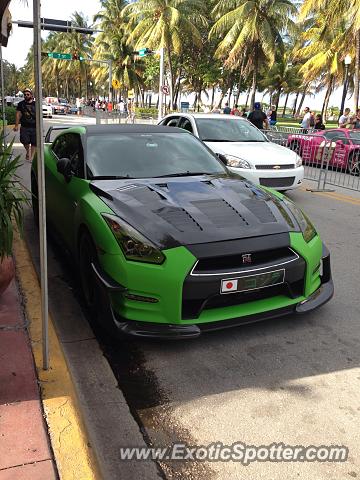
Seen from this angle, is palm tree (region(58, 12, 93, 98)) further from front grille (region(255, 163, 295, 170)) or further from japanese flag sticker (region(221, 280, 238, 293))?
japanese flag sticker (region(221, 280, 238, 293))

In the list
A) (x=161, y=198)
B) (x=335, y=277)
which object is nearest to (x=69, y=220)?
(x=161, y=198)

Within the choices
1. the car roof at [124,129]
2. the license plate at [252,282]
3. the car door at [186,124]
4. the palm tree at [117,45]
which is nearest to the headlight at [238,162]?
the car door at [186,124]

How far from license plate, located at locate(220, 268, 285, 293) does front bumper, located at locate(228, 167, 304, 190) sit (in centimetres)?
494

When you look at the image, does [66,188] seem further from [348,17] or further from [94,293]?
[348,17]

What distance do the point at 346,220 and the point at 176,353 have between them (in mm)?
5254

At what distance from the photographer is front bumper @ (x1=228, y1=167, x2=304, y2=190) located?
27.2ft

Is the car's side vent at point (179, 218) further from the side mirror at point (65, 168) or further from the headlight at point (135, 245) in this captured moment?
the side mirror at point (65, 168)

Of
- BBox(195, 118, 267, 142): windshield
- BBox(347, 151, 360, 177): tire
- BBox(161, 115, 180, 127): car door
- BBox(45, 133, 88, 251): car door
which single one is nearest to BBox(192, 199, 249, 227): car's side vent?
BBox(45, 133, 88, 251): car door

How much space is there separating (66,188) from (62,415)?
102 inches

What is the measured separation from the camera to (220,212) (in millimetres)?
3650

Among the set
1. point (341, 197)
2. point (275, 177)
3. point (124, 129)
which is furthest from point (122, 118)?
point (124, 129)

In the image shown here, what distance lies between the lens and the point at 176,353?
11.3 ft

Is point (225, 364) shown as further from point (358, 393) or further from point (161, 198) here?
point (161, 198)

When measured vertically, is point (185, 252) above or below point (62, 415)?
above
